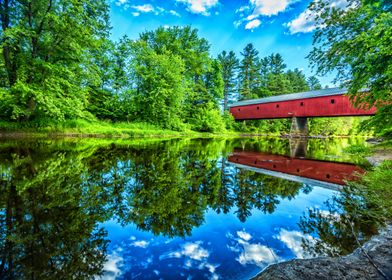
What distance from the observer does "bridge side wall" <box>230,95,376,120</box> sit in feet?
79.4

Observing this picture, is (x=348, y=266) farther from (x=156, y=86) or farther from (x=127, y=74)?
(x=127, y=74)

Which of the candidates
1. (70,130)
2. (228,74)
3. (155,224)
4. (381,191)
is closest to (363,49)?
(381,191)

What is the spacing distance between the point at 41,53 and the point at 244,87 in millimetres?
44136

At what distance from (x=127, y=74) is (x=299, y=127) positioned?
27056 mm

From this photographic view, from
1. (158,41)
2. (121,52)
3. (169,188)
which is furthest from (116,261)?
(158,41)

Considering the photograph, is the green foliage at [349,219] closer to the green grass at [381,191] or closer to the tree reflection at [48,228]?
the green grass at [381,191]

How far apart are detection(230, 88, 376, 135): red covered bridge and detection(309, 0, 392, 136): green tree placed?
57.7 ft

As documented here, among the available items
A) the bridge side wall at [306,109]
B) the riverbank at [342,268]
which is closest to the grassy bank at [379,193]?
the riverbank at [342,268]

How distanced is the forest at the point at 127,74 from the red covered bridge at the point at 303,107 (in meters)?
3.53

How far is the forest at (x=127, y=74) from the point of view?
755 cm

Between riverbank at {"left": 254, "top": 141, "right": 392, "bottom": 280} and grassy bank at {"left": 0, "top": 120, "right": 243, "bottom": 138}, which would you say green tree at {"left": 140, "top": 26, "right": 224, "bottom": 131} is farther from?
riverbank at {"left": 254, "top": 141, "right": 392, "bottom": 280}

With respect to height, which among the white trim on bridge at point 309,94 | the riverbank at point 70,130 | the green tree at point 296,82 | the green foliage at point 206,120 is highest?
the green tree at point 296,82

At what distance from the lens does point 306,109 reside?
93.9 feet

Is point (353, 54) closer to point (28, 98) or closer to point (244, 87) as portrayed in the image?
point (28, 98)
